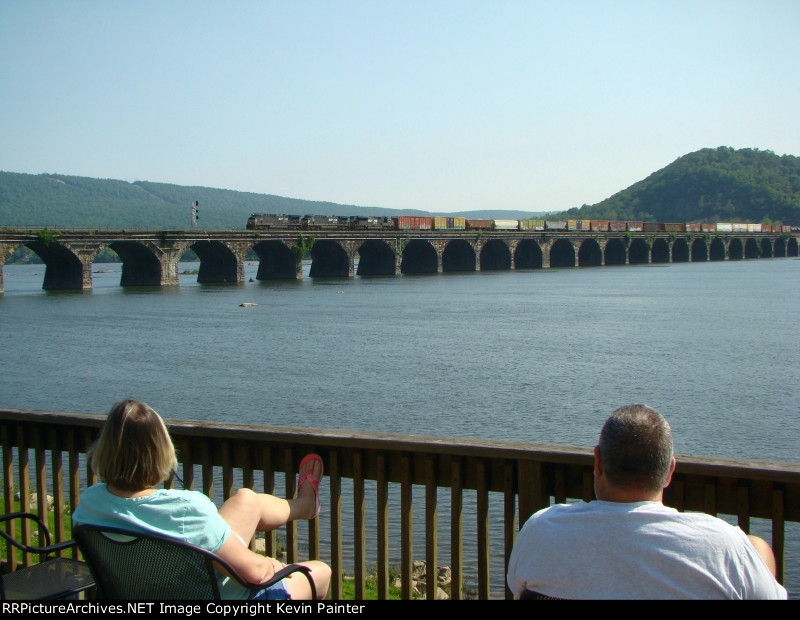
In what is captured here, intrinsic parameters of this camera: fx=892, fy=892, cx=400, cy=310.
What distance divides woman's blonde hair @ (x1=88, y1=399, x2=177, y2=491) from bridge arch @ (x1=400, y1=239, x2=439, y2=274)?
296 ft

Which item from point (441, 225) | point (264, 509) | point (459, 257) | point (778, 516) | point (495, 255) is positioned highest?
point (441, 225)

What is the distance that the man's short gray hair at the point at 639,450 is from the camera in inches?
118

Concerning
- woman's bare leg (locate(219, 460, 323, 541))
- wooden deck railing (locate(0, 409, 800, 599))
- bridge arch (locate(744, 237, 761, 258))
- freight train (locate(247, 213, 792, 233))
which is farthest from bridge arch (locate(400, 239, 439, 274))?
woman's bare leg (locate(219, 460, 323, 541))

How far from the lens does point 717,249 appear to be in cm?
13812

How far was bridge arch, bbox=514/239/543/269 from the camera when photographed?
110 m

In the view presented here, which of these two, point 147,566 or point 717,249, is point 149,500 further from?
point 717,249

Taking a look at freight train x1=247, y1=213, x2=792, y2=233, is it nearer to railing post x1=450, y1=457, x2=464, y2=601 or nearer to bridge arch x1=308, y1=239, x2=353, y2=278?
bridge arch x1=308, y1=239, x2=353, y2=278

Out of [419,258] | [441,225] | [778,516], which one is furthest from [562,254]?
[778,516]

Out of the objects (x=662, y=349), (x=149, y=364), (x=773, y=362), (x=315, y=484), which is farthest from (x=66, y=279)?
(x=315, y=484)

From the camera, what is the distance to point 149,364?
1091 inches

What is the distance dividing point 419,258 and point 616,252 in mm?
39102

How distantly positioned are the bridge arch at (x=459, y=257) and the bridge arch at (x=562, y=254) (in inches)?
739

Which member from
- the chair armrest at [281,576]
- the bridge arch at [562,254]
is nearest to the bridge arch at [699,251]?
the bridge arch at [562,254]
